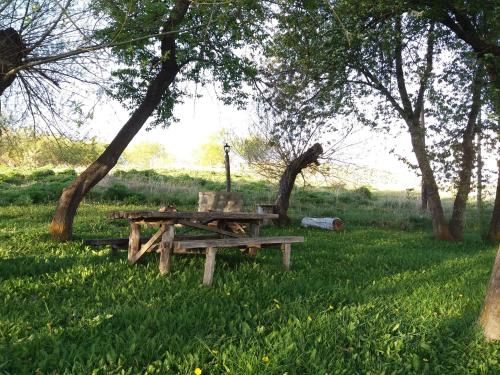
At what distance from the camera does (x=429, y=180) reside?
14.2m

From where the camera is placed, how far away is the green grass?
3.47 m

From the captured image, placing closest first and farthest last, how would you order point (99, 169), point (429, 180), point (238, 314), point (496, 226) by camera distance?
point (238, 314) → point (99, 169) → point (496, 226) → point (429, 180)

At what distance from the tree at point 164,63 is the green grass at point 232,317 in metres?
1.76

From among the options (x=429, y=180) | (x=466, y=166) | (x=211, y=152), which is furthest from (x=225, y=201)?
(x=211, y=152)

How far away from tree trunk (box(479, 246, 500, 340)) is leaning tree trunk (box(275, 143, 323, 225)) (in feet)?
34.9

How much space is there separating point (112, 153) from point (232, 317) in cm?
600

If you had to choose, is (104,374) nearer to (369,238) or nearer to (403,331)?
(403,331)

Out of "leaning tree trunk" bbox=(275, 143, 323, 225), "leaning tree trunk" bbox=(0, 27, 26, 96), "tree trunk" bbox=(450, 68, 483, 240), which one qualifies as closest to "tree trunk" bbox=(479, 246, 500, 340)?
"leaning tree trunk" bbox=(0, 27, 26, 96)

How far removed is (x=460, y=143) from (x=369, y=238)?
4.46 meters

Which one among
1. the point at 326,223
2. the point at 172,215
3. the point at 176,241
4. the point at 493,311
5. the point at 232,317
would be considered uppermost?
the point at 172,215

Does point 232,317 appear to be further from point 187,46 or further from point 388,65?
point 388,65

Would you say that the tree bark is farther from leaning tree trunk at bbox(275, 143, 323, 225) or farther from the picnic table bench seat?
leaning tree trunk at bbox(275, 143, 323, 225)

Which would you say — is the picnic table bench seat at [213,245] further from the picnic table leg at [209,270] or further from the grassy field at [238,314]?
the grassy field at [238,314]

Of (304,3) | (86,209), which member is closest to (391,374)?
(304,3)
